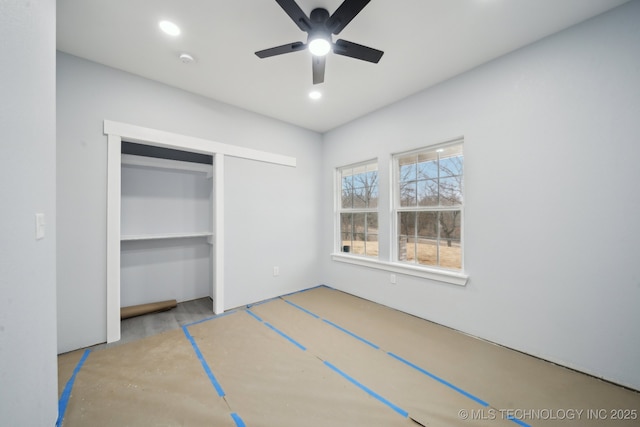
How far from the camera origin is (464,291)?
8.71ft

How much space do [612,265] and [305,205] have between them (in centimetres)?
358

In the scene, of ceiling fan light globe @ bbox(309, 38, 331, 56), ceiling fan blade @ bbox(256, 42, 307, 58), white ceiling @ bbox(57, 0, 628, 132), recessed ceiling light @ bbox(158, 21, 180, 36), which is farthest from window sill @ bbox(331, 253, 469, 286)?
recessed ceiling light @ bbox(158, 21, 180, 36)

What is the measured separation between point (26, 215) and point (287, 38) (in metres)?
2.22

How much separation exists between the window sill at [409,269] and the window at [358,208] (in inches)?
7.3

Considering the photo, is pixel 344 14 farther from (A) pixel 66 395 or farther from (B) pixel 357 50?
(A) pixel 66 395

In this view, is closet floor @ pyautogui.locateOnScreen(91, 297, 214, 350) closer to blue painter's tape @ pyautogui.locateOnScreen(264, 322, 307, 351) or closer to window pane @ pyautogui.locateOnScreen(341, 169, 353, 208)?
blue painter's tape @ pyautogui.locateOnScreen(264, 322, 307, 351)

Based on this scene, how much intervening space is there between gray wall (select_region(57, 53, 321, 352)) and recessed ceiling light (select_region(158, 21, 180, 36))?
97 centimetres

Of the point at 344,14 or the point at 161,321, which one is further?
the point at 161,321

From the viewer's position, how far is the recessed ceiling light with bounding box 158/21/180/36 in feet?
6.51

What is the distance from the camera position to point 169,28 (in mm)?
2033

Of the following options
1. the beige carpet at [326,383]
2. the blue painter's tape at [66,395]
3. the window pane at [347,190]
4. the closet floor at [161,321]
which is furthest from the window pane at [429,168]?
the blue painter's tape at [66,395]

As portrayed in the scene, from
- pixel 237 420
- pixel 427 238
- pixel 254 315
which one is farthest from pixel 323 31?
pixel 254 315

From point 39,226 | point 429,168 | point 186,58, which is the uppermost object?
point 186,58

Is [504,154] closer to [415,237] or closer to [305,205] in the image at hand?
[415,237]
